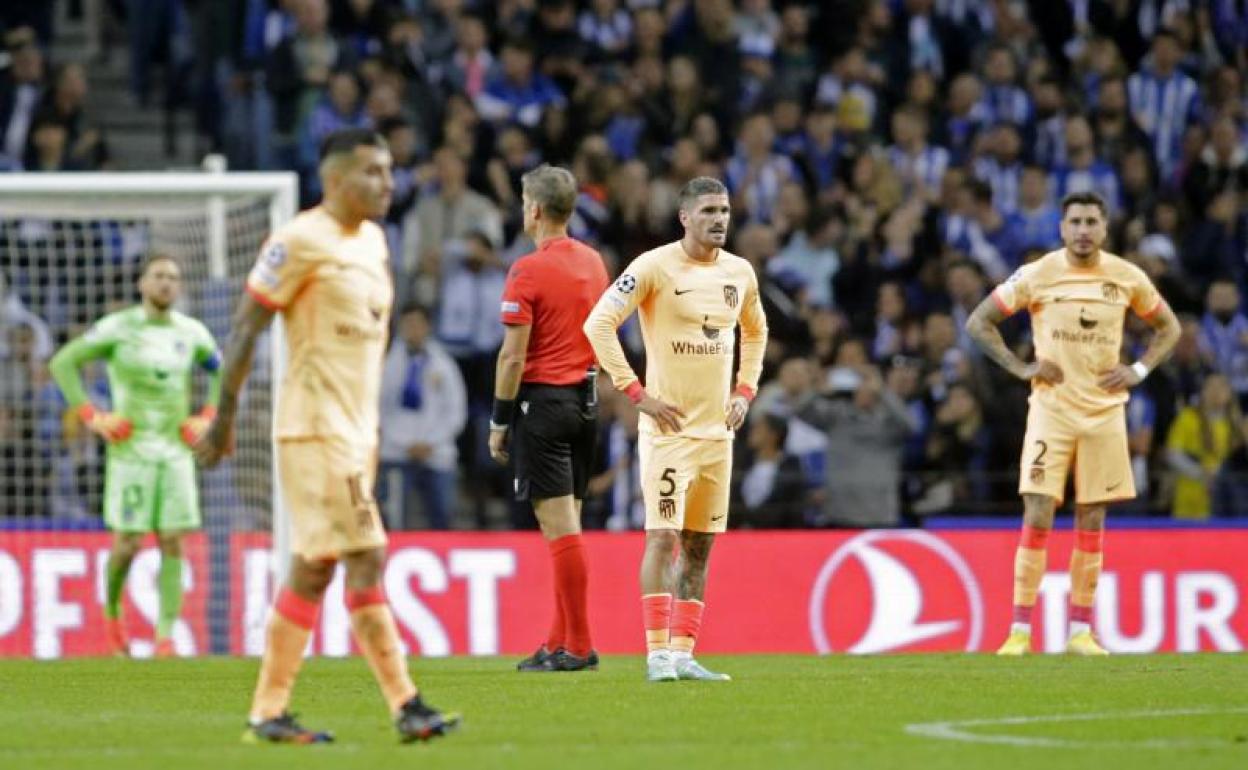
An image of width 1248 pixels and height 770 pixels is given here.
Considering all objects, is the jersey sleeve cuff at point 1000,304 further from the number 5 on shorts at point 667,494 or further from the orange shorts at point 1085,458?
the number 5 on shorts at point 667,494

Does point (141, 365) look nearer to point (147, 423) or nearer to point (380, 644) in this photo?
point (147, 423)

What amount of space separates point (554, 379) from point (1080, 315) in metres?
3.58

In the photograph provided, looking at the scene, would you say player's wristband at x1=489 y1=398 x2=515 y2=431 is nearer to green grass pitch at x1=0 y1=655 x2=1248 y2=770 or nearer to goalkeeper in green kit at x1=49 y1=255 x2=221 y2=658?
green grass pitch at x1=0 y1=655 x2=1248 y2=770

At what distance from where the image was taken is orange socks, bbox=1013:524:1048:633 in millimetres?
14859

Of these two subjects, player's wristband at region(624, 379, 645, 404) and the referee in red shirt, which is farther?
the referee in red shirt

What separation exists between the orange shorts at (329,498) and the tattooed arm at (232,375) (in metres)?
0.26

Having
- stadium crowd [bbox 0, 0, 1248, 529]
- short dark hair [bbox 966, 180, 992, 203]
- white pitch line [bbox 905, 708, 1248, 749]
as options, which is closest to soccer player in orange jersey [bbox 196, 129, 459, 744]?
white pitch line [bbox 905, 708, 1248, 749]

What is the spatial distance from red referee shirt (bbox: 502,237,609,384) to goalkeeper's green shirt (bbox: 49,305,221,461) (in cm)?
366

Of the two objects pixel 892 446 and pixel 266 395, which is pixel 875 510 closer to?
pixel 892 446

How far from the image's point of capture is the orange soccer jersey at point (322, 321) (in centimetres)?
885

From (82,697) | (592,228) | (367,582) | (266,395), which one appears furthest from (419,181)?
(367,582)

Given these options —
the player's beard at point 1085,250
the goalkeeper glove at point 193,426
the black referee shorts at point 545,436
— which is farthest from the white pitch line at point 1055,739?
the goalkeeper glove at point 193,426

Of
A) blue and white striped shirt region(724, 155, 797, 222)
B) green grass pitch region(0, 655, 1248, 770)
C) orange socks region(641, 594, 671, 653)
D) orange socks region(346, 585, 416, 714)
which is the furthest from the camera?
blue and white striped shirt region(724, 155, 797, 222)

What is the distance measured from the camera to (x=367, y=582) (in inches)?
352
